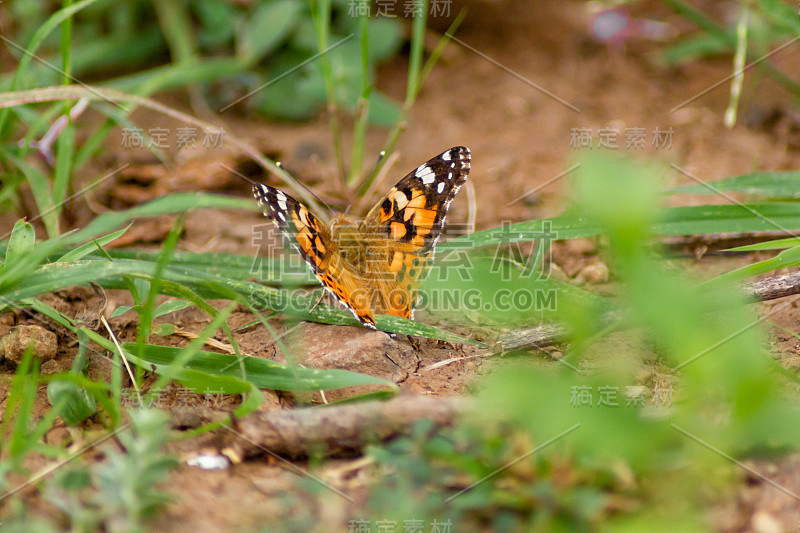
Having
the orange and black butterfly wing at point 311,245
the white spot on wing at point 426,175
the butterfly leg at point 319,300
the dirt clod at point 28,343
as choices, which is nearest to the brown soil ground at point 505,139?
the dirt clod at point 28,343

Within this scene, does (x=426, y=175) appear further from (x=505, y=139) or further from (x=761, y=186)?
(x=505, y=139)

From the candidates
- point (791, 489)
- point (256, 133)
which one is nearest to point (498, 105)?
point (256, 133)

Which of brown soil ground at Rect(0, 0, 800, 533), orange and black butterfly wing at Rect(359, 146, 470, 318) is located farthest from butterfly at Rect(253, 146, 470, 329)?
brown soil ground at Rect(0, 0, 800, 533)

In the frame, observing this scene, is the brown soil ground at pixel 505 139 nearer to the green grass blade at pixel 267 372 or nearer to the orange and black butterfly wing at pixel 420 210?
the green grass blade at pixel 267 372

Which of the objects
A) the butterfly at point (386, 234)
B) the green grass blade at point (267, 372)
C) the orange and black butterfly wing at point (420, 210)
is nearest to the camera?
the green grass blade at point (267, 372)

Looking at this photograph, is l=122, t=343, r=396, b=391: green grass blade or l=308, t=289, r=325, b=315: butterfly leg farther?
l=308, t=289, r=325, b=315: butterfly leg

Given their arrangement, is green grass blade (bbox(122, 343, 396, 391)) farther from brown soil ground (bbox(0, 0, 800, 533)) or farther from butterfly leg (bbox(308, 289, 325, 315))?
butterfly leg (bbox(308, 289, 325, 315))

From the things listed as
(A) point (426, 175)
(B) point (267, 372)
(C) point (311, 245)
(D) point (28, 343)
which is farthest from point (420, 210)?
(D) point (28, 343)
